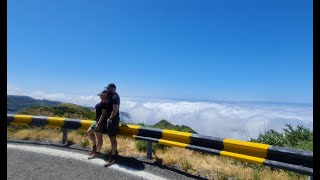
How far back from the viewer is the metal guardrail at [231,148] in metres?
4.95

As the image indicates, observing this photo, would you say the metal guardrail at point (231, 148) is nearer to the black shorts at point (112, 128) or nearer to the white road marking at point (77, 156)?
the black shorts at point (112, 128)

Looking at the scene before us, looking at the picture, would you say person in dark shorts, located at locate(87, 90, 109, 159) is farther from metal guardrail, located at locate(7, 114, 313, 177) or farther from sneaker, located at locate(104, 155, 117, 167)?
sneaker, located at locate(104, 155, 117, 167)

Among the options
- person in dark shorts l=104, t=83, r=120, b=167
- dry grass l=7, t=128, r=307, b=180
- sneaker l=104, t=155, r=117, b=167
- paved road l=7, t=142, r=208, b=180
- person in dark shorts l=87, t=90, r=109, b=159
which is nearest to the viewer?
paved road l=7, t=142, r=208, b=180

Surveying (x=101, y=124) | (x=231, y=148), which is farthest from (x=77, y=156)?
(x=231, y=148)

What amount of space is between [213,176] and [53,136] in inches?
228

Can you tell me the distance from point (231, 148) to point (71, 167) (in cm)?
323

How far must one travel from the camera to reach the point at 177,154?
737 centimetres

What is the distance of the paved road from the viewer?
18.7ft

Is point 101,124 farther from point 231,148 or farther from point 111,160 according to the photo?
point 231,148

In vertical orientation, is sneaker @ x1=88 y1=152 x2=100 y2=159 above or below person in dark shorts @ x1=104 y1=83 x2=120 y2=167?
below

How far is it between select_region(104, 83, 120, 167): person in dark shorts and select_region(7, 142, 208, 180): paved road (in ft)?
1.16

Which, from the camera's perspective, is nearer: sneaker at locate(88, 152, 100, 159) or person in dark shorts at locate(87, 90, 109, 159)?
sneaker at locate(88, 152, 100, 159)

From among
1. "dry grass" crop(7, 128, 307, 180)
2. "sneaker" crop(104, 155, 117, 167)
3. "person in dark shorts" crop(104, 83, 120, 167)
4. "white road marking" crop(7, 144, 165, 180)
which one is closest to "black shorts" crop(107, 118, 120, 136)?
"person in dark shorts" crop(104, 83, 120, 167)

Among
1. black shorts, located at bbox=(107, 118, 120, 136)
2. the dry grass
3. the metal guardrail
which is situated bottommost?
the dry grass
